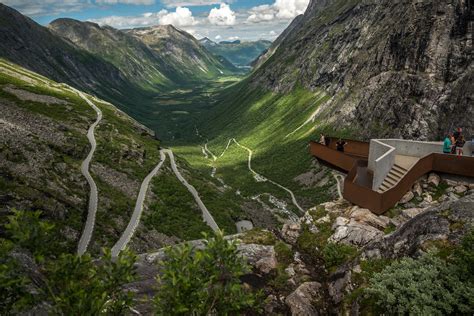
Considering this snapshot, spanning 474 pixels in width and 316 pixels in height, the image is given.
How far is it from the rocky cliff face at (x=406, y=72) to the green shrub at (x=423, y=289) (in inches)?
2876

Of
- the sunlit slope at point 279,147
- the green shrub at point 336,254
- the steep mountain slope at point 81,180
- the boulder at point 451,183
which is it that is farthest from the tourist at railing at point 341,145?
the sunlit slope at point 279,147

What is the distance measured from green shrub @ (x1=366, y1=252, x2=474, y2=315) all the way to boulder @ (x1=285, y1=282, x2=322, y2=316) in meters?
3.46

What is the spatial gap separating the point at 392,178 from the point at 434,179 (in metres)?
2.91

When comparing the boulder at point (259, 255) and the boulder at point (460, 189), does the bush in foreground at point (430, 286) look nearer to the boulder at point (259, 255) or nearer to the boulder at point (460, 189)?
the boulder at point (259, 255)

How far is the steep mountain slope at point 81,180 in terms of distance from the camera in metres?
48.0

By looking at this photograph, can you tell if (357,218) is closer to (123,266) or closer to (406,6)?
(123,266)

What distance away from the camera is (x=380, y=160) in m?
26.4

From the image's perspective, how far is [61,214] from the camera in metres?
47.8

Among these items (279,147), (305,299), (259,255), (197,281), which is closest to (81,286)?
(197,281)

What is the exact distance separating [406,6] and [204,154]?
96.6m

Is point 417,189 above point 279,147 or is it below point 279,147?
above

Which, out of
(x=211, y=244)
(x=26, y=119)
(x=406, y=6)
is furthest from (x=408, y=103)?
(x=211, y=244)

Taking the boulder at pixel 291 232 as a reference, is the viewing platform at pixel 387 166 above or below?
above

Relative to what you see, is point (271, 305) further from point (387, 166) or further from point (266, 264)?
point (387, 166)
